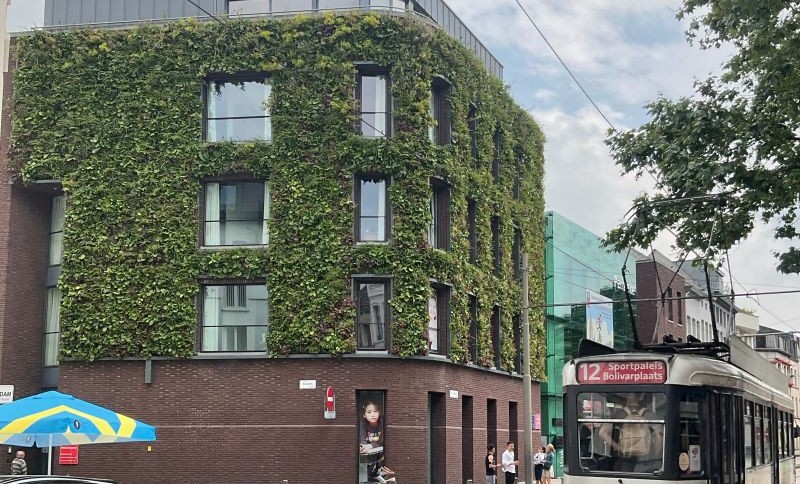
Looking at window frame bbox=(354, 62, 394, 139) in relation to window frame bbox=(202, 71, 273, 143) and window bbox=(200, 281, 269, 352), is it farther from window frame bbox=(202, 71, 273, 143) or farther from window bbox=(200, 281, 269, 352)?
window bbox=(200, 281, 269, 352)

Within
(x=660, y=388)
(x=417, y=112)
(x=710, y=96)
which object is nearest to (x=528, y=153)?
(x=417, y=112)

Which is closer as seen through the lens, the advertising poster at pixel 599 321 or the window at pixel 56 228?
the window at pixel 56 228

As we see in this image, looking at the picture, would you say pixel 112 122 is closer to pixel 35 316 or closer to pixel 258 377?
pixel 35 316

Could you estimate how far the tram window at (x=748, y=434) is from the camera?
57.3 feet

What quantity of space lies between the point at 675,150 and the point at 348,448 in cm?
1374

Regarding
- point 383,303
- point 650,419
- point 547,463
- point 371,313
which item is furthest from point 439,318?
point 650,419

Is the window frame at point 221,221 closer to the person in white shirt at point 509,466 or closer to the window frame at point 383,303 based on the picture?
the window frame at point 383,303

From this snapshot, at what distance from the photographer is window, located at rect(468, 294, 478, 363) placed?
1385 inches

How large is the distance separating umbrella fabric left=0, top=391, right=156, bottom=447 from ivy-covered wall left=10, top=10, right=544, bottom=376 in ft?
44.2

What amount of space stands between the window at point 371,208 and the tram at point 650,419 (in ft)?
50.7

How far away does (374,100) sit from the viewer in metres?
32.1

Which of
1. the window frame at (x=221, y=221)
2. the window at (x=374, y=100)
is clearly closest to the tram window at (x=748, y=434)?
the window at (x=374, y=100)

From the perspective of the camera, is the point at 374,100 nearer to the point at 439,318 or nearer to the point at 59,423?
the point at 439,318

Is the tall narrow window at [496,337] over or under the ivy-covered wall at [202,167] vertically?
under
